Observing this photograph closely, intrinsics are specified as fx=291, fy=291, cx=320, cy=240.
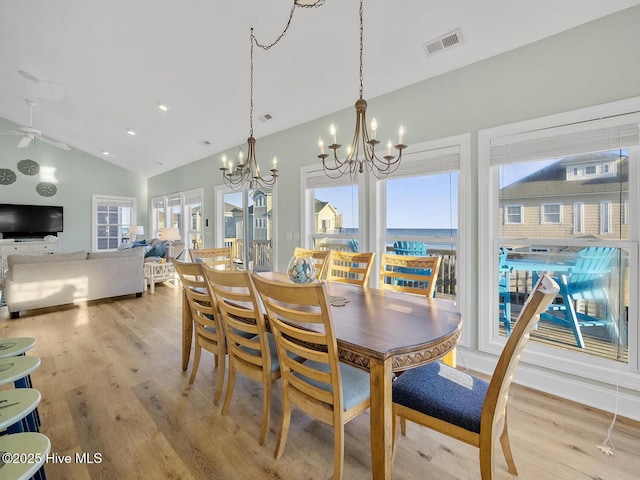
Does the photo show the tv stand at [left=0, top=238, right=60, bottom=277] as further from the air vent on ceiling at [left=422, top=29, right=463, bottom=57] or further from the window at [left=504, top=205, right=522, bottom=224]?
the window at [left=504, top=205, right=522, bottom=224]

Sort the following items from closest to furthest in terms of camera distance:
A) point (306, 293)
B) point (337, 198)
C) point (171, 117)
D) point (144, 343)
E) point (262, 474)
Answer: point (306, 293) < point (262, 474) < point (144, 343) < point (337, 198) < point (171, 117)

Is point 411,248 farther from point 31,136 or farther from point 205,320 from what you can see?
point 31,136

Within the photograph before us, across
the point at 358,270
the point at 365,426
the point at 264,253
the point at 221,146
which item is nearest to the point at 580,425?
the point at 365,426

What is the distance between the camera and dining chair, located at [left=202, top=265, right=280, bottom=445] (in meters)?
1.55

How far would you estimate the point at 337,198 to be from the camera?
12.4ft

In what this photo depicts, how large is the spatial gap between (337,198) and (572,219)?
7.69ft

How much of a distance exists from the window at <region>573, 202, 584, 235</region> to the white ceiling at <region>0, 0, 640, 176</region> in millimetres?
1277

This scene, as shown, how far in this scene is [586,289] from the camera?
2207mm

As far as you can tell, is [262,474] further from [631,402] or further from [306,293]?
[631,402]

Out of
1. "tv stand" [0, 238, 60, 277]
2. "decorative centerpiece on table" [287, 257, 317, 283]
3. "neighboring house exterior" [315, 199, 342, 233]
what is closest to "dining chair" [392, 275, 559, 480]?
"decorative centerpiece on table" [287, 257, 317, 283]

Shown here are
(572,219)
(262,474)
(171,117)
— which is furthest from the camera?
(171,117)

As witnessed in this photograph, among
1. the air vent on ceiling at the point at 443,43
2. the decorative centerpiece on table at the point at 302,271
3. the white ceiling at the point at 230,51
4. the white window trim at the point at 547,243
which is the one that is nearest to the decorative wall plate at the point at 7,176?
the white ceiling at the point at 230,51

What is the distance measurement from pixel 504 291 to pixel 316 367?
197 centimetres

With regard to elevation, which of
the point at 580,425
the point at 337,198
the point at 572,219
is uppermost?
the point at 337,198
